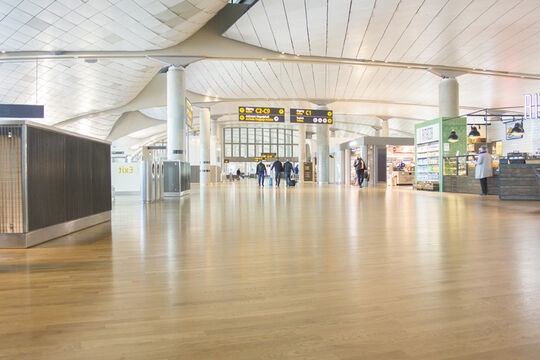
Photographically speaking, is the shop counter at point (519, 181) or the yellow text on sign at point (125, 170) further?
the yellow text on sign at point (125, 170)

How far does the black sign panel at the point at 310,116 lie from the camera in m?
20.8

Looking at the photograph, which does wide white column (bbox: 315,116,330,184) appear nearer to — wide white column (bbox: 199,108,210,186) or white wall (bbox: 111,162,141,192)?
wide white column (bbox: 199,108,210,186)

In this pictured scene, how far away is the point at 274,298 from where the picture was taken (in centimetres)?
210

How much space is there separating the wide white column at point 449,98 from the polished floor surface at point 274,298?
14633mm

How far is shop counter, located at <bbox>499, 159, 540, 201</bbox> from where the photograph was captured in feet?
32.2

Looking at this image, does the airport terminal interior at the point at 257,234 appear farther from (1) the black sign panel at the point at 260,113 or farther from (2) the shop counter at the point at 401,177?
(2) the shop counter at the point at 401,177

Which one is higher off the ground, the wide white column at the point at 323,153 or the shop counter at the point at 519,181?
the wide white column at the point at 323,153

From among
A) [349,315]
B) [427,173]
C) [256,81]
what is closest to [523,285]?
[349,315]

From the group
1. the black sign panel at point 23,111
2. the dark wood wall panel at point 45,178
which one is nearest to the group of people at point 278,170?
the black sign panel at point 23,111

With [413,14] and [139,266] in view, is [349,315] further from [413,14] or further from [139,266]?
[413,14]

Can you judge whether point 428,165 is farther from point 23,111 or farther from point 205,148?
point 23,111

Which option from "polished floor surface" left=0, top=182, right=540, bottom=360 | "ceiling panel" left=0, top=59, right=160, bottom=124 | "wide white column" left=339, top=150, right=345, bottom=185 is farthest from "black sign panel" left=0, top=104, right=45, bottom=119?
"wide white column" left=339, top=150, right=345, bottom=185

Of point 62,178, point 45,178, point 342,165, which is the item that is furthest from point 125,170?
point 342,165

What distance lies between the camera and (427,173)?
16.3 metres
